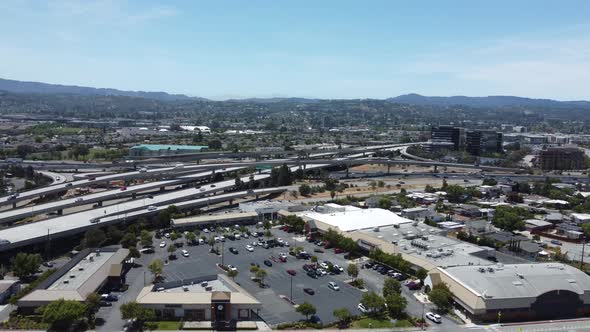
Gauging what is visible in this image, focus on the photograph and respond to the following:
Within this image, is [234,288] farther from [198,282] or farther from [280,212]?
[280,212]

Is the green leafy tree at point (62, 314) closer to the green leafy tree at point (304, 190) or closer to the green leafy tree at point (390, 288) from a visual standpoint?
the green leafy tree at point (390, 288)

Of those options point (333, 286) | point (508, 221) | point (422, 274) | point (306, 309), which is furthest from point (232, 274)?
point (508, 221)

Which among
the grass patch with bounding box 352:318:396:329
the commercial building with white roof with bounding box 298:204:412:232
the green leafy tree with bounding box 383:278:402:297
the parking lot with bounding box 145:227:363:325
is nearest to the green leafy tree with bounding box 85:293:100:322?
the parking lot with bounding box 145:227:363:325

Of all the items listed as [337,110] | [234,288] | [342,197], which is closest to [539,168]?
[342,197]

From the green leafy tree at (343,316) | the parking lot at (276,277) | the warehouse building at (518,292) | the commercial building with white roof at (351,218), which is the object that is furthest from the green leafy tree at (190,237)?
the warehouse building at (518,292)

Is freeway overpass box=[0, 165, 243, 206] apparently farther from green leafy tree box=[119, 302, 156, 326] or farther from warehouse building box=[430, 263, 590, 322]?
warehouse building box=[430, 263, 590, 322]
